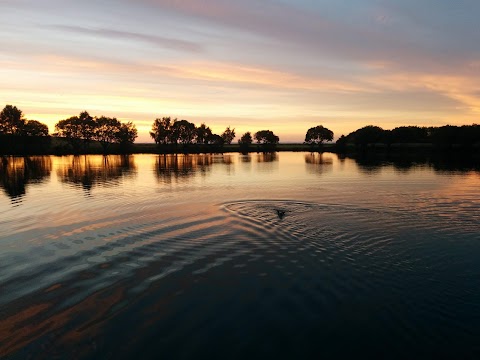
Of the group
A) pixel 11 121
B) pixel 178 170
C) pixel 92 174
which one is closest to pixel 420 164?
pixel 178 170

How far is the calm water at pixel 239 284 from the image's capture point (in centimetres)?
1021

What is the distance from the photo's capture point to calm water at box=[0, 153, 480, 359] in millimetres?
10211

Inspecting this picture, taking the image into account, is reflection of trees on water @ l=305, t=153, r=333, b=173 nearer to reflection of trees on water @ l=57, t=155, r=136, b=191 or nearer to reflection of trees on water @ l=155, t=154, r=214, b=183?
reflection of trees on water @ l=155, t=154, r=214, b=183

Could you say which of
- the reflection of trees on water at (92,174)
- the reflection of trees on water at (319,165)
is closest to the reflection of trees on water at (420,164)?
the reflection of trees on water at (319,165)

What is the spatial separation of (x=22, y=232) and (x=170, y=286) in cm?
1482

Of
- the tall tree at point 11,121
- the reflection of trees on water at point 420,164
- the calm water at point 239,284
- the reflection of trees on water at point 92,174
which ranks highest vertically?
the tall tree at point 11,121

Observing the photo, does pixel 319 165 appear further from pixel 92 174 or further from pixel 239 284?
pixel 239 284

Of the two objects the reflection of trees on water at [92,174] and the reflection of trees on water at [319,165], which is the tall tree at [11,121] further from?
Answer: the reflection of trees on water at [319,165]

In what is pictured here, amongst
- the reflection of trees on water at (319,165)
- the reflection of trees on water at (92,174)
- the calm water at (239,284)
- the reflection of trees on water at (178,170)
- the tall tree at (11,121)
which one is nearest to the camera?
the calm water at (239,284)

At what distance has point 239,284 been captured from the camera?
14.4 metres

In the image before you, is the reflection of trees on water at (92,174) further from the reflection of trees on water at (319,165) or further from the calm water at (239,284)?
the reflection of trees on water at (319,165)

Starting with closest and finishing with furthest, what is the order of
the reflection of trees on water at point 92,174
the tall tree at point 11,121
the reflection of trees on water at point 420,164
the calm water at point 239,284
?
the calm water at point 239,284, the reflection of trees on water at point 92,174, the reflection of trees on water at point 420,164, the tall tree at point 11,121

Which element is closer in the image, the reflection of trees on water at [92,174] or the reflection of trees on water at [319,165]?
the reflection of trees on water at [92,174]

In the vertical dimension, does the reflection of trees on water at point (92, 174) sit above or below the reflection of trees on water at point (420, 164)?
above
